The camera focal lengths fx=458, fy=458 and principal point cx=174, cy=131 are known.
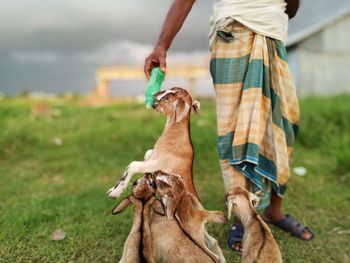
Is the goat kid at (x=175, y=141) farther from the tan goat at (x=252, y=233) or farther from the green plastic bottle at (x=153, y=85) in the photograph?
the tan goat at (x=252, y=233)

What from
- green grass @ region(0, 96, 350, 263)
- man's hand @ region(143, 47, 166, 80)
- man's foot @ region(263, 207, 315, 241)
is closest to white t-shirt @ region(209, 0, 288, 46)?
man's hand @ region(143, 47, 166, 80)

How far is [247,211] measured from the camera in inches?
119

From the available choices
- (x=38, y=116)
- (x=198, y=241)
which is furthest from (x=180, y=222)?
(x=38, y=116)

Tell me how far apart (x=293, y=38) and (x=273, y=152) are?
46.2 ft

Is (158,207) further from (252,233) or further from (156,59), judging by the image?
(156,59)

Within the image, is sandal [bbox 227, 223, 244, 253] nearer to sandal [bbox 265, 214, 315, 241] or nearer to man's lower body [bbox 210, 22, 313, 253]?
man's lower body [bbox 210, 22, 313, 253]

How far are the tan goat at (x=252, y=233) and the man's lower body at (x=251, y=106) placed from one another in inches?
16.7

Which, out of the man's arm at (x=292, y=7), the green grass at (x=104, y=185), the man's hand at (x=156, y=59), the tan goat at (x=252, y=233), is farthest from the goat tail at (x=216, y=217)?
the man's arm at (x=292, y=7)

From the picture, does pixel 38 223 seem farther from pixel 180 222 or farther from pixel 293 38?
pixel 293 38

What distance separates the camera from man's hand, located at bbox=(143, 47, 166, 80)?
3.17 m

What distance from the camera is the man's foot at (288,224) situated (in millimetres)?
3990

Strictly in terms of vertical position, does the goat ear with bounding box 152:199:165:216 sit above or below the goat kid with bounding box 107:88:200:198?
below

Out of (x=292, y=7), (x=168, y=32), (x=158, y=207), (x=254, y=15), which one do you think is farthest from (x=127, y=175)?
(x=292, y=7)

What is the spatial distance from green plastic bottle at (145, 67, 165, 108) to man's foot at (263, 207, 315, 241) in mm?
1690
